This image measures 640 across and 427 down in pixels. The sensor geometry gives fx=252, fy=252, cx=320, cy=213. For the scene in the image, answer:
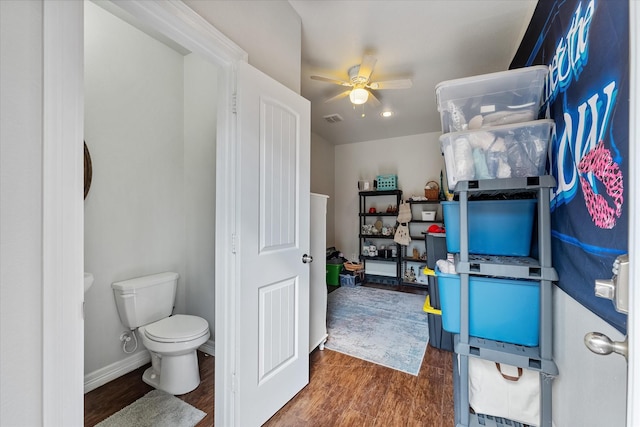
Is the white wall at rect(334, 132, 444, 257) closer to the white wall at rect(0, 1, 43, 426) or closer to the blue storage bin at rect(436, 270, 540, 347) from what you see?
the blue storage bin at rect(436, 270, 540, 347)

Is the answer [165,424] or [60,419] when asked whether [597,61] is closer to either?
[60,419]

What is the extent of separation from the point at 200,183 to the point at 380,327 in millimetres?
2357

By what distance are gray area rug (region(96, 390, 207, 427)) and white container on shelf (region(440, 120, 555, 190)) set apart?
2.09 meters

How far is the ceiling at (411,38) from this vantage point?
70.7 inches

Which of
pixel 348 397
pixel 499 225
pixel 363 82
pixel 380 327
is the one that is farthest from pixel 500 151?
pixel 380 327

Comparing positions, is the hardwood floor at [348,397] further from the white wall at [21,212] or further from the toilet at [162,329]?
the white wall at [21,212]

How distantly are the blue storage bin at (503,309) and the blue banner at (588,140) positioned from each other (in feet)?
0.56

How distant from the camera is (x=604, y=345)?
19.7 inches

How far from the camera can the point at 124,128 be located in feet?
6.34

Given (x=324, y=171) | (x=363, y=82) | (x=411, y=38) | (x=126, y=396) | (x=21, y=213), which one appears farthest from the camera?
(x=324, y=171)

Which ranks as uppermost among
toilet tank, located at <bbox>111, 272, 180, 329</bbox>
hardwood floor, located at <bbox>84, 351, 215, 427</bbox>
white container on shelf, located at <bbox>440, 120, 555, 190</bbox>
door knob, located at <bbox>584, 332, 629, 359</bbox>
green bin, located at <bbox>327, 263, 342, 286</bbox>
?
white container on shelf, located at <bbox>440, 120, 555, 190</bbox>

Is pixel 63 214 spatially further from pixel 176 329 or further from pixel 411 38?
pixel 411 38

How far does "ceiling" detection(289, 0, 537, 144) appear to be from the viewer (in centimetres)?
180

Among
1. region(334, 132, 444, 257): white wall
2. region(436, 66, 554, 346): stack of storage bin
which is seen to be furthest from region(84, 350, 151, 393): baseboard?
region(334, 132, 444, 257): white wall
